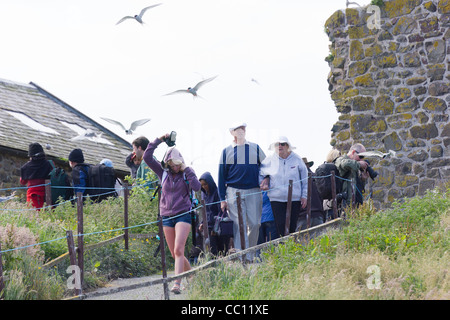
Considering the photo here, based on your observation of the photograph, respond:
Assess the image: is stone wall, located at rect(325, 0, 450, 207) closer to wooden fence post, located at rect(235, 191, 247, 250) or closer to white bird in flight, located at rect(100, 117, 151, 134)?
white bird in flight, located at rect(100, 117, 151, 134)

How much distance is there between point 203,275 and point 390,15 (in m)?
7.56

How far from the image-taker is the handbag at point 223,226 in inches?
389

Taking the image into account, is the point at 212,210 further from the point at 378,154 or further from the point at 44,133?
the point at 44,133

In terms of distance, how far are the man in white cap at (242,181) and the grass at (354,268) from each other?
3.17 ft

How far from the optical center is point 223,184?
9.84 m

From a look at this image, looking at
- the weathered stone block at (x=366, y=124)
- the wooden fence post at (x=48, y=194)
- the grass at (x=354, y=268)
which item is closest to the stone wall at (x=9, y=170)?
the wooden fence post at (x=48, y=194)

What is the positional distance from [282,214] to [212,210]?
3.16 feet

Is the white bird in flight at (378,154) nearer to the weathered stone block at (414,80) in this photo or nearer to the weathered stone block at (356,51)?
the weathered stone block at (414,80)

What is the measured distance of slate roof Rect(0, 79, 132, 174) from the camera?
56.2 feet

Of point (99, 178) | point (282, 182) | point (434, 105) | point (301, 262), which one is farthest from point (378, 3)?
point (301, 262)

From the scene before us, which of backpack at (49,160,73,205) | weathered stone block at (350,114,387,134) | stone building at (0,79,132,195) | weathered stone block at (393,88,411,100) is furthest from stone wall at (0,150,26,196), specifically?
weathered stone block at (393,88,411,100)

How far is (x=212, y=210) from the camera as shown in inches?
402

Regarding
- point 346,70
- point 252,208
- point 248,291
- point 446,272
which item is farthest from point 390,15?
point 248,291
